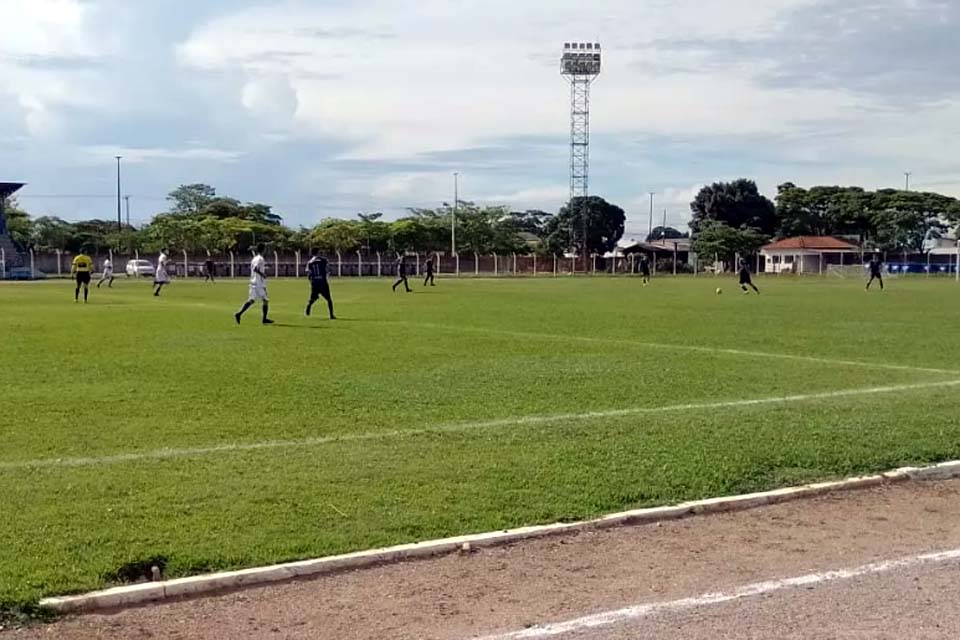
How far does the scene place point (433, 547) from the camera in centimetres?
654

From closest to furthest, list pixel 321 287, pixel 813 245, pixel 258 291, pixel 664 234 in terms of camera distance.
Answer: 1. pixel 258 291
2. pixel 321 287
3. pixel 813 245
4. pixel 664 234

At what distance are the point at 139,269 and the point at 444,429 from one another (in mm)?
74771

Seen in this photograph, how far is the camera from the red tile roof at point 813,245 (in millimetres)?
108213

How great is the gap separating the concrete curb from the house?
97.4m

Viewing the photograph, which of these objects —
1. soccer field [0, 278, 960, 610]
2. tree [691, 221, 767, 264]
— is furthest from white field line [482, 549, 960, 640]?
tree [691, 221, 767, 264]

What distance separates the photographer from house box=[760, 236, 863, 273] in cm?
10525

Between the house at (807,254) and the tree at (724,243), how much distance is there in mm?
2963

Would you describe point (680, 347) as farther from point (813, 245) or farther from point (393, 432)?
point (813, 245)

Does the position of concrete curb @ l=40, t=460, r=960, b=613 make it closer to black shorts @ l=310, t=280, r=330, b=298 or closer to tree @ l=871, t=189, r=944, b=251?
black shorts @ l=310, t=280, r=330, b=298

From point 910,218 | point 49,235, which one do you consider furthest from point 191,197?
point 910,218

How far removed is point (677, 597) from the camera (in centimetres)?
577

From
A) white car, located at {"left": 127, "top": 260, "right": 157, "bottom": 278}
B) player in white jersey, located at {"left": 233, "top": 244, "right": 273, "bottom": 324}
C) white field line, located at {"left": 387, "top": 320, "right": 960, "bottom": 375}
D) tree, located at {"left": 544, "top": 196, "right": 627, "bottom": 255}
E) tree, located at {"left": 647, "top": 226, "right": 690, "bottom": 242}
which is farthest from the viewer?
tree, located at {"left": 647, "top": 226, "right": 690, "bottom": 242}

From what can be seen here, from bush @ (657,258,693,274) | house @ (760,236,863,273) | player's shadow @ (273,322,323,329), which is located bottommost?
player's shadow @ (273,322,323,329)

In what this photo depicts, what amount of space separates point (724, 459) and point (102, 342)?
13.7 meters
